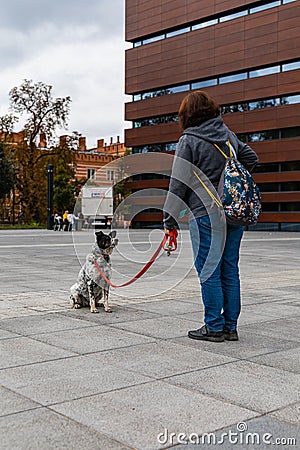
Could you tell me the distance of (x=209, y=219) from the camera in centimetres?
556

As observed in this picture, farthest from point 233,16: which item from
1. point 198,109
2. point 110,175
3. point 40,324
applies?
point 40,324

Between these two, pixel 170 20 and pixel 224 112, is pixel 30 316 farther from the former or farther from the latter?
pixel 170 20

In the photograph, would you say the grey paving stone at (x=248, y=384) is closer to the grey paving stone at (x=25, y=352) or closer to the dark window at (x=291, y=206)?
the grey paving stone at (x=25, y=352)

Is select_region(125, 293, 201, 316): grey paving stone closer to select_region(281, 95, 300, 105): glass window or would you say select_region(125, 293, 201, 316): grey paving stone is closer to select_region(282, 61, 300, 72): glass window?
select_region(281, 95, 300, 105): glass window

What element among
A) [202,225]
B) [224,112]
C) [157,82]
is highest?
[157,82]

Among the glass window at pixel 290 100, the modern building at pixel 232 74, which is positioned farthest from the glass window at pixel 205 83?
the glass window at pixel 290 100

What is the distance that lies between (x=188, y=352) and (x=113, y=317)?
189 centimetres

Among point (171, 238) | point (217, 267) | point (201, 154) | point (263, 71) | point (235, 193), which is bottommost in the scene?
point (217, 267)

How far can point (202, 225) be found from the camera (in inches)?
220

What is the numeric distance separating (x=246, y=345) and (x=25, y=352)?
203cm

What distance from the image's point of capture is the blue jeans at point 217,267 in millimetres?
5582

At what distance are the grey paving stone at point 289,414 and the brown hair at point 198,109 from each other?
2.84 m

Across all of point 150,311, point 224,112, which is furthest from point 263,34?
point 150,311

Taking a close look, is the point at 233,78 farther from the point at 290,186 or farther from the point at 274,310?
the point at 274,310
